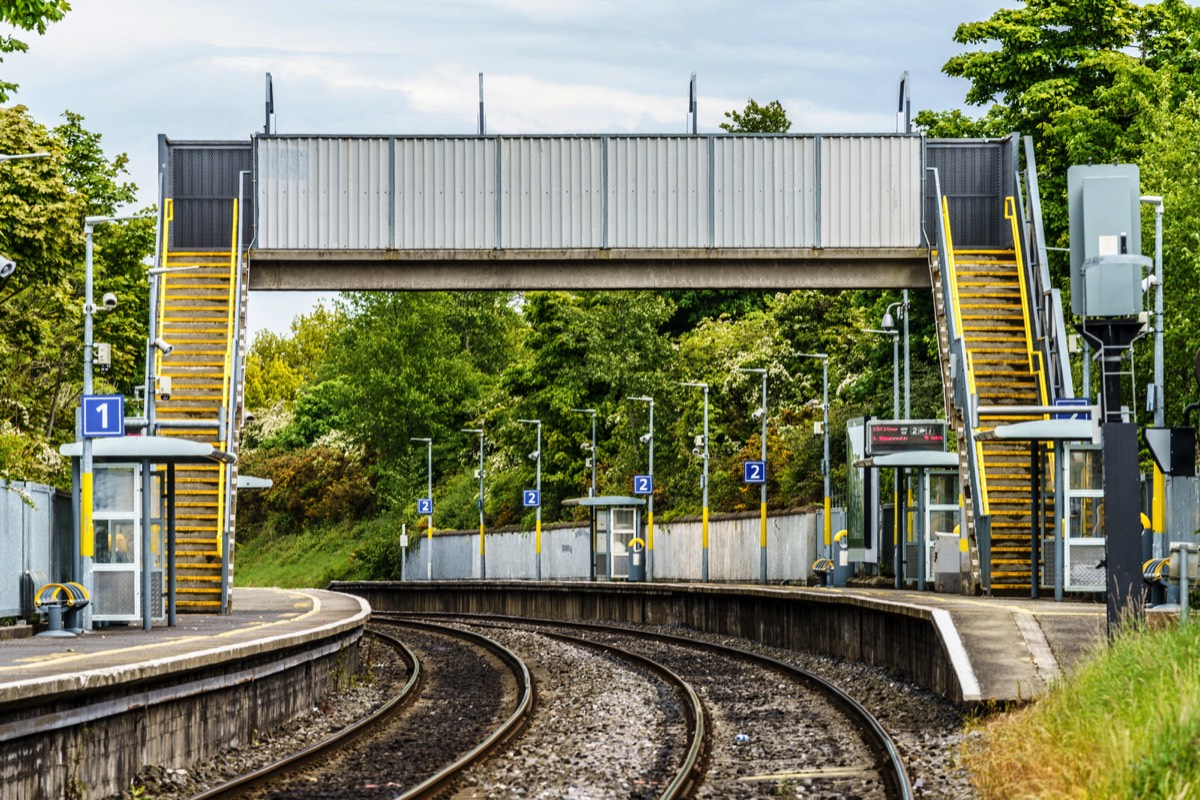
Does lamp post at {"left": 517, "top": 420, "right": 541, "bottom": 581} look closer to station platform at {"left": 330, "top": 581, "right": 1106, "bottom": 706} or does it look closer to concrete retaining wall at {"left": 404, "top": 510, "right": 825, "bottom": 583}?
concrete retaining wall at {"left": 404, "top": 510, "right": 825, "bottom": 583}

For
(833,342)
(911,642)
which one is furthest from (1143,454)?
(833,342)

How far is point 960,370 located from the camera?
34344mm

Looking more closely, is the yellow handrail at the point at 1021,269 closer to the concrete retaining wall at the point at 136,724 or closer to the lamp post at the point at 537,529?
the concrete retaining wall at the point at 136,724

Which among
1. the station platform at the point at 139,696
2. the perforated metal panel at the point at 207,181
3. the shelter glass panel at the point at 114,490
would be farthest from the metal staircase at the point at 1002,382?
the perforated metal panel at the point at 207,181

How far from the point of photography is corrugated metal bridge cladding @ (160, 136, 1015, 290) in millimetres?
37250

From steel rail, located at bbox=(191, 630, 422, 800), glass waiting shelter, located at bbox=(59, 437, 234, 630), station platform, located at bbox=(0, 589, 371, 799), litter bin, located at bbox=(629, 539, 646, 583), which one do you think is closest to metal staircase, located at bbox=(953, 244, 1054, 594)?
steel rail, located at bbox=(191, 630, 422, 800)

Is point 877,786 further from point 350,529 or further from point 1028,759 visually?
point 350,529

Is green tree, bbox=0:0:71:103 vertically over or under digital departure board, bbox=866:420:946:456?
over

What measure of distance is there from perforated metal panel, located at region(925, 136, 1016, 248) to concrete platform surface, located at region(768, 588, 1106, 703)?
555 inches

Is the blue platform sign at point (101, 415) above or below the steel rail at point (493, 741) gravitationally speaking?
above

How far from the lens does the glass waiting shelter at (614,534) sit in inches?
2306

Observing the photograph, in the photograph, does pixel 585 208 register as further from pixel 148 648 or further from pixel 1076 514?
pixel 148 648

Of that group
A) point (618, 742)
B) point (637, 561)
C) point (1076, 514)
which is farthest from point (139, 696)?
point (637, 561)

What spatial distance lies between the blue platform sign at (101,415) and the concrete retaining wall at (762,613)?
11.0m
